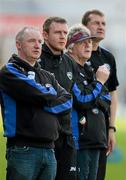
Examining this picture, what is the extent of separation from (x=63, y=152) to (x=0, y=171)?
5.88 ft

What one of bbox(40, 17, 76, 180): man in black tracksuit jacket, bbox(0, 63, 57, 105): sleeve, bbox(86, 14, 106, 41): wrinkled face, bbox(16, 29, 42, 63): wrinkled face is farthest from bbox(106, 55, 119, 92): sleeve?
bbox(0, 63, 57, 105): sleeve

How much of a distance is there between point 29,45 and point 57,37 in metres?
0.48

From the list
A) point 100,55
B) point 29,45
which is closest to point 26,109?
point 29,45

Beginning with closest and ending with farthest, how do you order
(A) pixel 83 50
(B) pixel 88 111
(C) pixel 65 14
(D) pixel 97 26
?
1. (B) pixel 88 111
2. (A) pixel 83 50
3. (D) pixel 97 26
4. (C) pixel 65 14

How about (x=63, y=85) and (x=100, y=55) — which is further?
(x=100, y=55)

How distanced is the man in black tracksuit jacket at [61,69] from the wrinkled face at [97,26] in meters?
0.62

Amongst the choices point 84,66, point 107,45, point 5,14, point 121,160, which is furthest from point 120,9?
point 84,66

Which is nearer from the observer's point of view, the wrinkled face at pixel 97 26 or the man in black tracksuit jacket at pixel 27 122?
the man in black tracksuit jacket at pixel 27 122

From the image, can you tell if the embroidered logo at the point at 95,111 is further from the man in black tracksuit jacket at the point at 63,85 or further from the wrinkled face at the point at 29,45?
the wrinkled face at the point at 29,45

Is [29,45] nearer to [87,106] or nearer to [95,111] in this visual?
[87,106]

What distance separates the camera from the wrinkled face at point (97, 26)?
657 cm

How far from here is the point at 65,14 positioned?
55.4 feet

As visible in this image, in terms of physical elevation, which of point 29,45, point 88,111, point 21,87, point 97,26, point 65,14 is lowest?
point 88,111

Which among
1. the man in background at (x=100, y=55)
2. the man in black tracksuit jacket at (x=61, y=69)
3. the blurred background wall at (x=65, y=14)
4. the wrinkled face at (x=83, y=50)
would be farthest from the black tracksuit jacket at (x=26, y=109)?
the blurred background wall at (x=65, y=14)
